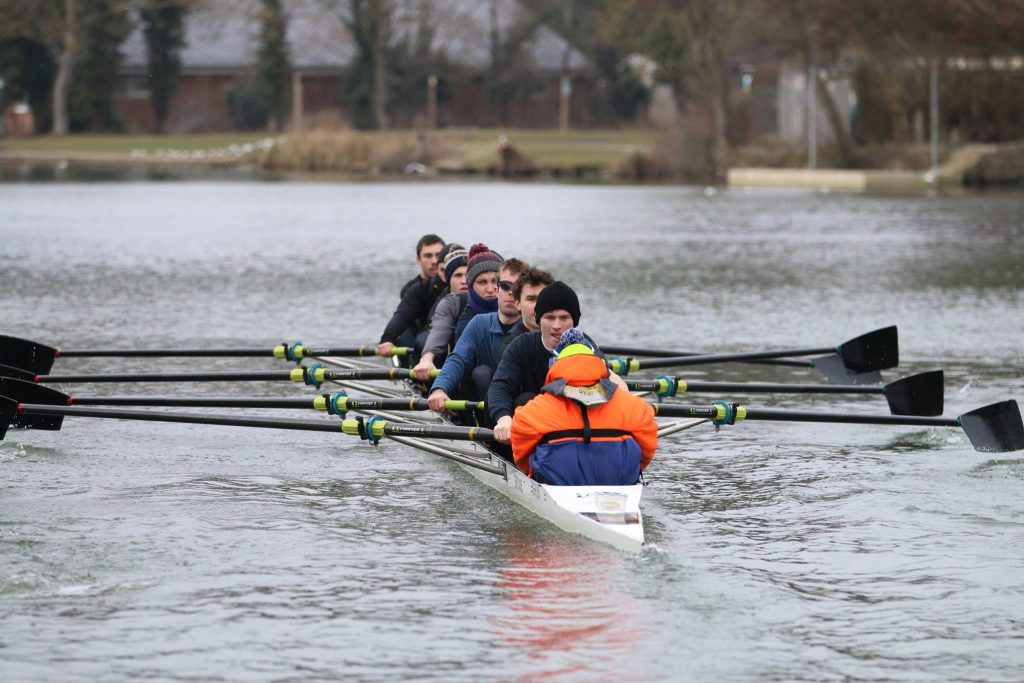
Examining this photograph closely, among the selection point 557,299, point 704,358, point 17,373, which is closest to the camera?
point 557,299

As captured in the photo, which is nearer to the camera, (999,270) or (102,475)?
(102,475)

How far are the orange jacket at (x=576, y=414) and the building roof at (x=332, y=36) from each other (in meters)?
61.2

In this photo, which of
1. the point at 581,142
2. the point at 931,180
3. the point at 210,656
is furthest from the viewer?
the point at 581,142

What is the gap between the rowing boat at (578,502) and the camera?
8.17 metres

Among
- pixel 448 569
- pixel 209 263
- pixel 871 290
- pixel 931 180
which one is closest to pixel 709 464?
pixel 448 569

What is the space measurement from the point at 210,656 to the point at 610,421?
2656mm

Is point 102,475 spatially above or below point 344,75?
below

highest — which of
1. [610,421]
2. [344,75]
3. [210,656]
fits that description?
[344,75]

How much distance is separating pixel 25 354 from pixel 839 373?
6687mm

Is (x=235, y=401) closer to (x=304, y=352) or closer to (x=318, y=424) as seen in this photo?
(x=318, y=424)

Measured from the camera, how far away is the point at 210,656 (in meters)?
6.91

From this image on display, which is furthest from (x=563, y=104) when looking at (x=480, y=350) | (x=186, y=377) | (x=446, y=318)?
(x=480, y=350)

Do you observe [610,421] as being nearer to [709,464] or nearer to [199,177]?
[709,464]

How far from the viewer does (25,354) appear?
13188 mm
